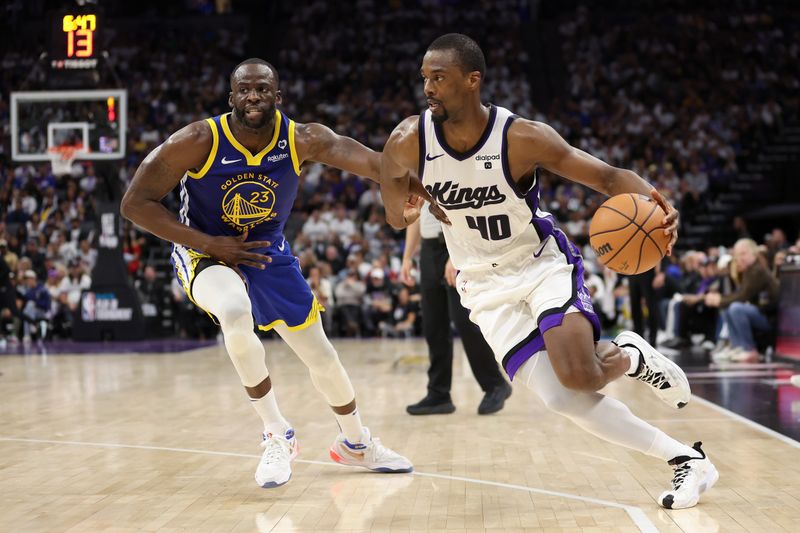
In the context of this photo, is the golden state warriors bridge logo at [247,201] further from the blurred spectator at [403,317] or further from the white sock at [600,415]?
the blurred spectator at [403,317]

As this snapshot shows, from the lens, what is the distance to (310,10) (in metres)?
26.5

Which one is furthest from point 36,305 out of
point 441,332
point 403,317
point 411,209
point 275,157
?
point 411,209

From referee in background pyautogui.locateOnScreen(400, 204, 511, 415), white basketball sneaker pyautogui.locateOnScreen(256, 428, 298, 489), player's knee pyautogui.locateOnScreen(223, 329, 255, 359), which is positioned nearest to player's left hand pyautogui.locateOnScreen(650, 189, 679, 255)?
player's knee pyautogui.locateOnScreen(223, 329, 255, 359)

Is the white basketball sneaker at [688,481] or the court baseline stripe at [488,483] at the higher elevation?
the white basketball sneaker at [688,481]

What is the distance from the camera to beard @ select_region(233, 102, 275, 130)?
4535 mm

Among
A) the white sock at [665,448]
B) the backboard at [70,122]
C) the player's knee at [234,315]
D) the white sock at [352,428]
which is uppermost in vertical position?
the backboard at [70,122]

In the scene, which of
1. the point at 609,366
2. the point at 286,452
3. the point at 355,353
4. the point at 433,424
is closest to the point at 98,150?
the point at 355,353

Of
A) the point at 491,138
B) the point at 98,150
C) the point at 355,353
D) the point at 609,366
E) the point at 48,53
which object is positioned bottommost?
the point at 355,353

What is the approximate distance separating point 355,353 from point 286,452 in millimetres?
8165

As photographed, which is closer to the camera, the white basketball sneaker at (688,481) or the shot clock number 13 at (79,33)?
the white basketball sneaker at (688,481)

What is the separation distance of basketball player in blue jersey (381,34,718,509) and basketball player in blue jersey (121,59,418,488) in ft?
1.83

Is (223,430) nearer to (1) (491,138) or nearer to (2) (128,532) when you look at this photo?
(2) (128,532)

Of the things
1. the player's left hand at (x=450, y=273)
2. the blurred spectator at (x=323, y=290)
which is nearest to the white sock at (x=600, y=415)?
the player's left hand at (x=450, y=273)

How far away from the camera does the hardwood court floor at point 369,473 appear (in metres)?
3.70
